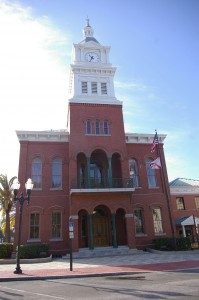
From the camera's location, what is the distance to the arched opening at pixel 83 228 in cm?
2686

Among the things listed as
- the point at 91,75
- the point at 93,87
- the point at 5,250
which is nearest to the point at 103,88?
the point at 93,87

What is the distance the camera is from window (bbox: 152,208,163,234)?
28.7m

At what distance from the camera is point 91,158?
99.8 ft

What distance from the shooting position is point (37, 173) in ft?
92.3

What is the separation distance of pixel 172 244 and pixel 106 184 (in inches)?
318

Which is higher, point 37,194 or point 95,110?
point 95,110

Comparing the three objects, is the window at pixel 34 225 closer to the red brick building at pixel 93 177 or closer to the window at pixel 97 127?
the red brick building at pixel 93 177

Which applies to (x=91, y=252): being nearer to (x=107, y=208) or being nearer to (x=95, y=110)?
(x=107, y=208)

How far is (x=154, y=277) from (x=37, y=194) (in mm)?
16369

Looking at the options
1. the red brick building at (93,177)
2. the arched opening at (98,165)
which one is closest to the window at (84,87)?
the red brick building at (93,177)

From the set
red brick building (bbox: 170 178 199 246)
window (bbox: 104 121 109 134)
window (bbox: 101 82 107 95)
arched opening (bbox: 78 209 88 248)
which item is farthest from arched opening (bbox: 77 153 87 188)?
red brick building (bbox: 170 178 199 246)

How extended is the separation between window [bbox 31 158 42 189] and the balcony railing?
3785mm

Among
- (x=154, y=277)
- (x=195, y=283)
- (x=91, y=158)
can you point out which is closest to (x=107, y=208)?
(x=91, y=158)

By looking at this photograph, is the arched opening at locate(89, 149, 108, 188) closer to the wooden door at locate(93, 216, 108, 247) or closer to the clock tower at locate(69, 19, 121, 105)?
the wooden door at locate(93, 216, 108, 247)
